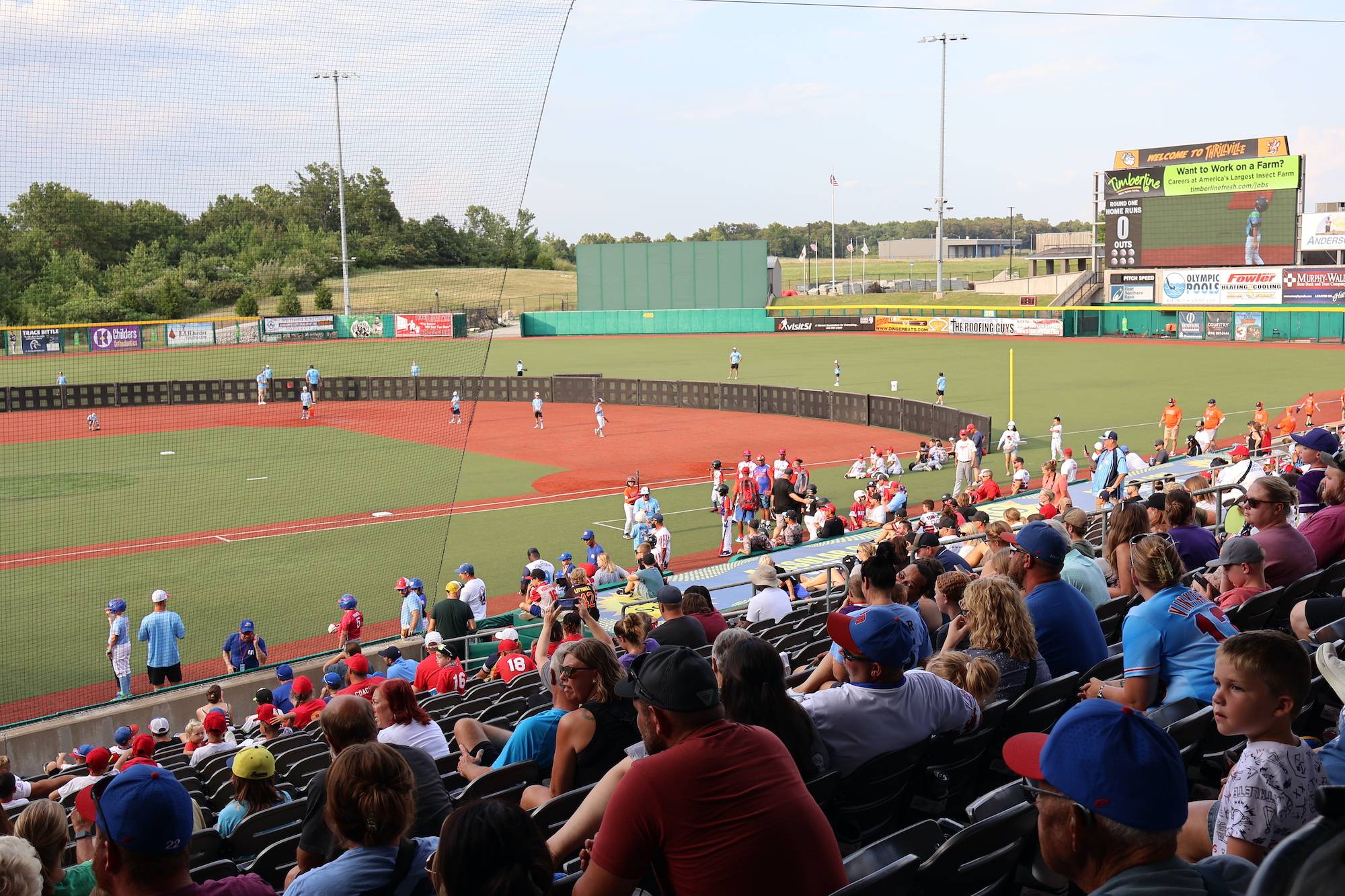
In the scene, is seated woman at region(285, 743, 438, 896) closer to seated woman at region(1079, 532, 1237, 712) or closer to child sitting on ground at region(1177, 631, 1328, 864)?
child sitting on ground at region(1177, 631, 1328, 864)

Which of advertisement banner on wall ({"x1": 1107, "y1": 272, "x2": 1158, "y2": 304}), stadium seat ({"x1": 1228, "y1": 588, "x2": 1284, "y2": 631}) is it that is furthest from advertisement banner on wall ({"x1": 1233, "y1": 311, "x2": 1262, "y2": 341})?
stadium seat ({"x1": 1228, "y1": 588, "x2": 1284, "y2": 631})

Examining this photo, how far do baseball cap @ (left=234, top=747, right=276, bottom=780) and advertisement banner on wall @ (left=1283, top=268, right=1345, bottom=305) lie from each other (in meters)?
65.0

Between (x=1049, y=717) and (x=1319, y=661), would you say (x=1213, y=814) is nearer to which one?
(x=1319, y=661)

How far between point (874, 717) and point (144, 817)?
268 centimetres

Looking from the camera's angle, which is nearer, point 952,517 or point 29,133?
point 29,133

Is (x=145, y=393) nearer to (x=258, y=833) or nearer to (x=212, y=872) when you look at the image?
(x=258, y=833)

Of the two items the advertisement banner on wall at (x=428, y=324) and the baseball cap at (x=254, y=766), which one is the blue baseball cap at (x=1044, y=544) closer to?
the baseball cap at (x=254, y=766)

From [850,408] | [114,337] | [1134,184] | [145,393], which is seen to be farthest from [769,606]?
[1134,184]

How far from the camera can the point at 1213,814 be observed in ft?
11.5

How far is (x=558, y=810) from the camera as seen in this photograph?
4461mm

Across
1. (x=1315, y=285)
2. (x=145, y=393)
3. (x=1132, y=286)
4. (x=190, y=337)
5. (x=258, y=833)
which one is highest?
(x=1132, y=286)

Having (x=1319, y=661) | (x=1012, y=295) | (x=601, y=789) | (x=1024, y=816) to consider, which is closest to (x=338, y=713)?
(x=601, y=789)

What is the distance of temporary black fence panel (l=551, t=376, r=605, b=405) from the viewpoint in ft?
154

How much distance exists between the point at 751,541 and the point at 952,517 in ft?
9.95
